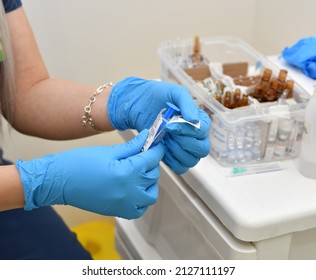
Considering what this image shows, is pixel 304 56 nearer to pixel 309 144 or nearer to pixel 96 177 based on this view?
pixel 309 144

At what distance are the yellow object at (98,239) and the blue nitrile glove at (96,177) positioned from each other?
79 cm

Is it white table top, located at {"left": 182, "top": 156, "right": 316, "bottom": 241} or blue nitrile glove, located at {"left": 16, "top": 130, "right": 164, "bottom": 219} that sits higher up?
blue nitrile glove, located at {"left": 16, "top": 130, "right": 164, "bottom": 219}

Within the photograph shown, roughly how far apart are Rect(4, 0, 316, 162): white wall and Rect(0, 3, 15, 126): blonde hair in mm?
369

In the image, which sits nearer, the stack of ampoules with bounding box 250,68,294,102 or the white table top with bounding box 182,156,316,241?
the white table top with bounding box 182,156,316,241

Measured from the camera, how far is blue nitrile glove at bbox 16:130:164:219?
2.31 feet

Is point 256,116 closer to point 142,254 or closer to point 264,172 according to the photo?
point 264,172

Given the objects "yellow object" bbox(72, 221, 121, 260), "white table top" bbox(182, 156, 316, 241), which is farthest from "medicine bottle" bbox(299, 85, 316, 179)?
"yellow object" bbox(72, 221, 121, 260)

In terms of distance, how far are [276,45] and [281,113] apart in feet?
2.12

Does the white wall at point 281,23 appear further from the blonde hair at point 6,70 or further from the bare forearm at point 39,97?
the blonde hair at point 6,70

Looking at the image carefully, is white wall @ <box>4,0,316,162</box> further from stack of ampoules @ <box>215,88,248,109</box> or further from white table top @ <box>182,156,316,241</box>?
white table top @ <box>182,156,316,241</box>

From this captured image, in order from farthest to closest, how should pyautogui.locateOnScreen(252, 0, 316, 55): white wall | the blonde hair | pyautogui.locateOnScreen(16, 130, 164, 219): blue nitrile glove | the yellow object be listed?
the yellow object, pyautogui.locateOnScreen(252, 0, 316, 55): white wall, the blonde hair, pyautogui.locateOnScreen(16, 130, 164, 219): blue nitrile glove

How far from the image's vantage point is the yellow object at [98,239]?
1503 millimetres

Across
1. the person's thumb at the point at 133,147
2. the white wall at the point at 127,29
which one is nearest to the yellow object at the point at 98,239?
the white wall at the point at 127,29

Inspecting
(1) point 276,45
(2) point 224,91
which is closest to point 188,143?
(2) point 224,91
